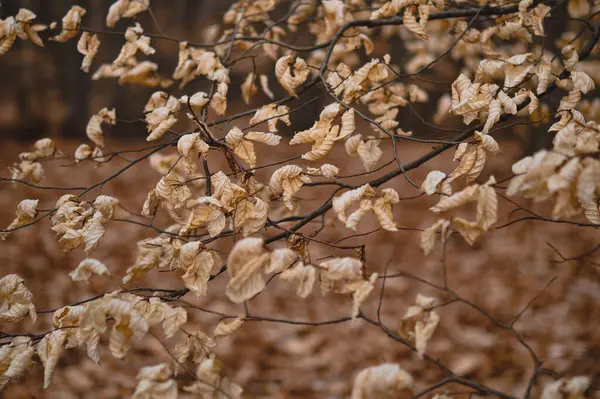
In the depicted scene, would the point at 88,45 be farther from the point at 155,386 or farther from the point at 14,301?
the point at 155,386

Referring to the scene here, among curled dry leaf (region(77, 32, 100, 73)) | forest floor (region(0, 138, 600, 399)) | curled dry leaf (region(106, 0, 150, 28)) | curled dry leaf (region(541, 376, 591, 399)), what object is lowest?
forest floor (region(0, 138, 600, 399))

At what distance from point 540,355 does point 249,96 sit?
253 centimetres

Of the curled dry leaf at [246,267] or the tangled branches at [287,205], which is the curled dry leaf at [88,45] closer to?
the tangled branches at [287,205]

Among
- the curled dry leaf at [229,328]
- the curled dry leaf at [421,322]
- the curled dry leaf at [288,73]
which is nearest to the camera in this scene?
the curled dry leaf at [421,322]

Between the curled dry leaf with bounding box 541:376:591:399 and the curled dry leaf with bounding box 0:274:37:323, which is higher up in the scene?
the curled dry leaf with bounding box 541:376:591:399

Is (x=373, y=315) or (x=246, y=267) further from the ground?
(x=246, y=267)

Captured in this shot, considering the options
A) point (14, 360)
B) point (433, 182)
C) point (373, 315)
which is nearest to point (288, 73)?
point (433, 182)

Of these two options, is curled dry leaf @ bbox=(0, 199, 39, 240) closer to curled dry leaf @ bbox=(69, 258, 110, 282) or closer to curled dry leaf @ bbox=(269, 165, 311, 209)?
curled dry leaf @ bbox=(69, 258, 110, 282)

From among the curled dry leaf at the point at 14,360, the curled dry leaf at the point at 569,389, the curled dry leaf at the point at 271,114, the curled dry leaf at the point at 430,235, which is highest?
the curled dry leaf at the point at 271,114

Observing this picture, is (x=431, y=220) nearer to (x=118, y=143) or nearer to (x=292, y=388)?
(x=292, y=388)

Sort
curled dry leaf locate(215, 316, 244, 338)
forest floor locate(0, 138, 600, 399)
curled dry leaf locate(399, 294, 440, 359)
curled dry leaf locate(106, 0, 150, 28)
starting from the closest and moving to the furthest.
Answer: curled dry leaf locate(399, 294, 440, 359)
curled dry leaf locate(215, 316, 244, 338)
curled dry leaf locate(106, 0, 150, 28)
forest floor locate(0, 138, 600, 399)

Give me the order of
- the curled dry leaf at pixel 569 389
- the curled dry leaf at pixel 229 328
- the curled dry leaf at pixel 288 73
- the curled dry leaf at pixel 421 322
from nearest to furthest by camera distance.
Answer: the curled dry leaf at pixel 569 389 → the curled dry leaf at pixel 421 322 → the curled dry leaf at pixel 229 328 → the curled dry leaf at pixel 288 73

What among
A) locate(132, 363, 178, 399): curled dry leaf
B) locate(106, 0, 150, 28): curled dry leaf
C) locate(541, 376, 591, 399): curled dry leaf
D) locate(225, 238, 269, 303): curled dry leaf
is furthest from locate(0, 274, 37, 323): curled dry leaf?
locate(541, 376, 591, 399): curled dry leaf

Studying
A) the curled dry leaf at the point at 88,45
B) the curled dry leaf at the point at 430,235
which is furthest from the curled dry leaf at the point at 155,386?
the curled dry leaf at the point at 88,45
